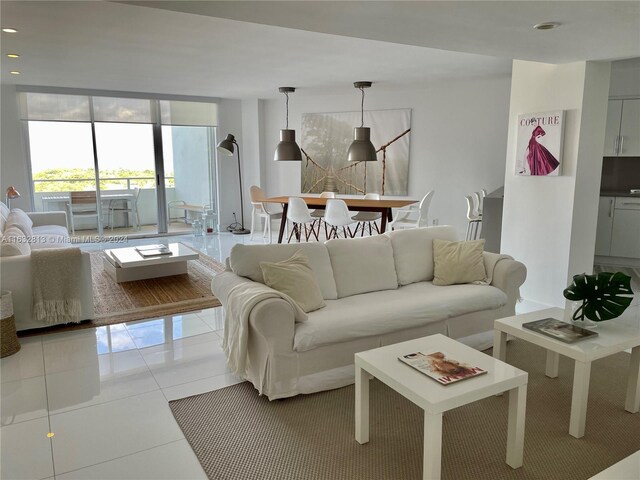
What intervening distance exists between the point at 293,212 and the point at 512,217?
309 cm

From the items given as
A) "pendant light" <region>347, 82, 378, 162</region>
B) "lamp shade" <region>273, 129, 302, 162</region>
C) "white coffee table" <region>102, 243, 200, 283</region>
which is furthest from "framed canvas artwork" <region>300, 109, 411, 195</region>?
"white coffee table" <region>102, 243, 200, 283</region>

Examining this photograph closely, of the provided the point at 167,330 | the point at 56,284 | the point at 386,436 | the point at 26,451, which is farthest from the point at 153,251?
the point at 386,436

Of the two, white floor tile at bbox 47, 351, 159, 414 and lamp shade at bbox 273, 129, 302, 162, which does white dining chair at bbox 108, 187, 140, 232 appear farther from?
white floor tile at bbox 47, 351, 159, 414

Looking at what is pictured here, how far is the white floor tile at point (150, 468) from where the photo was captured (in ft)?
Answer: 6.99

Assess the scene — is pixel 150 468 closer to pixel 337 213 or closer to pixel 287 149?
pixel 337 213

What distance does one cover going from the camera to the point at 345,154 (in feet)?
27.2

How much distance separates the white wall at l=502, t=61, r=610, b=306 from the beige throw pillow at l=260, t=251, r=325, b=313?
2618 millimetres

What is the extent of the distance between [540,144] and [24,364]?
4684 millimetres

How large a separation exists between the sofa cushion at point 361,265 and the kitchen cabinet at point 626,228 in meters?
3.88

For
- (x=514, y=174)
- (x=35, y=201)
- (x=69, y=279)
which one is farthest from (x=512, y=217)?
(x=35, y=201)

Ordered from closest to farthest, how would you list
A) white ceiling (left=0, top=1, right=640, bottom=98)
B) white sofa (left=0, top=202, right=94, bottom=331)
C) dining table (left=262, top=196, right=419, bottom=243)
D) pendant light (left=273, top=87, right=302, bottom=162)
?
white ceiling (left=0, top=1, right=640, bottom=98) < white sofa (left=0, top=202, right=94, bottom=331) < dining table (left=262, top=196, right=419, bottom=243) < pendant light (left=273, top=87, right=302, bottom=162)

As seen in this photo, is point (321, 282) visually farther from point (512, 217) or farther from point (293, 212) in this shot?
point (293, 212)

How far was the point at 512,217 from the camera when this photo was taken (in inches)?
192

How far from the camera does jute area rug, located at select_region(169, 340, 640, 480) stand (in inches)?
86.6
